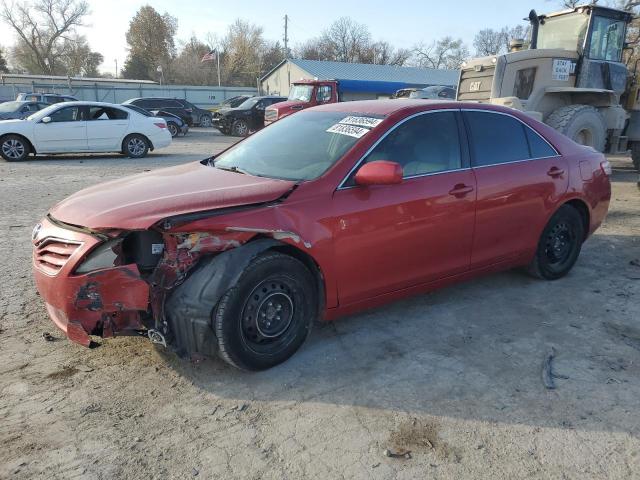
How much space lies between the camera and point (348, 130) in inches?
148

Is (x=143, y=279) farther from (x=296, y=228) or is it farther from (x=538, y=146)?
(x=538, y=146)

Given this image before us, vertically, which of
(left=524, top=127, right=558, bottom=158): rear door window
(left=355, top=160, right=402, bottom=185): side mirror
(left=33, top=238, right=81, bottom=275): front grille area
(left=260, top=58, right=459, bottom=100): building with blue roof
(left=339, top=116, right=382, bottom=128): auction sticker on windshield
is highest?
(left=260, top=58, right=459, bottom=100): building with blue roof

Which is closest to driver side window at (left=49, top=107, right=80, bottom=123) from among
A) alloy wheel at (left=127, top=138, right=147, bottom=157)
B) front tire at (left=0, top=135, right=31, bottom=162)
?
front tire at (left=0, top=135, right=31, bottom=162)

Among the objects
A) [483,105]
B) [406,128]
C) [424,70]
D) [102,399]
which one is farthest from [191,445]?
[424,70]

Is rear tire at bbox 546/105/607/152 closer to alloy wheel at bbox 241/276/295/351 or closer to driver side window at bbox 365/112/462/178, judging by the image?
driver side window at bbox 365/112/462/178

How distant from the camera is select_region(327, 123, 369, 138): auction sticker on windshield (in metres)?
3.66

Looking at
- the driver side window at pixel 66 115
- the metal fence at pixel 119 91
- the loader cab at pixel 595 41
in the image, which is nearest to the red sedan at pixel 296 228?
the loader cab at pixel 595 41

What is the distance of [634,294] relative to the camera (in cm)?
460

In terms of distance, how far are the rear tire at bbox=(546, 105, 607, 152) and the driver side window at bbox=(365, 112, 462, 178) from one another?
6799 millimetres

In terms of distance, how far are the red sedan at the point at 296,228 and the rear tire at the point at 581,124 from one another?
19.8 feet

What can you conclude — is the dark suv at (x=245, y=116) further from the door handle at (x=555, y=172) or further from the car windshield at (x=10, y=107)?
the door handle at (x=555, y=172)

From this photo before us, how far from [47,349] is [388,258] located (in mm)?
2442

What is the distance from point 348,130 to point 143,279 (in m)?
1.82

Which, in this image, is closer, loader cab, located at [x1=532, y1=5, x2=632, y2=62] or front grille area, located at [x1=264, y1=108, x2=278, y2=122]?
loader cab, located at [x1=532, y1=5, x2=632, y2=62]
